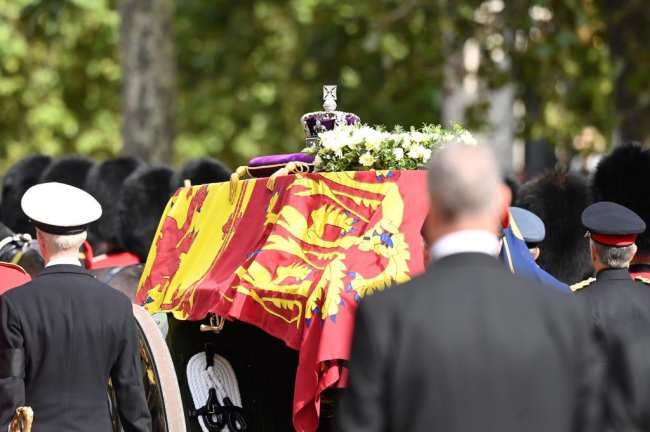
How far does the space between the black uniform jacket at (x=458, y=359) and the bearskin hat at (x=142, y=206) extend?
237 inches

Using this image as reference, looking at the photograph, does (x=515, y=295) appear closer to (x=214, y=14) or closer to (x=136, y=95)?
(x=136, y=95)

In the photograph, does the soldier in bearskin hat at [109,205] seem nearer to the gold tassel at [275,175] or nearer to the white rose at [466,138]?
the gold tassel at [275,175]

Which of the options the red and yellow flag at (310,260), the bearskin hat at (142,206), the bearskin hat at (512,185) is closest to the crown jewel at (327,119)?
the red and yellow flag at (310,260)

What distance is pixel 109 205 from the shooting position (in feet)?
33.2

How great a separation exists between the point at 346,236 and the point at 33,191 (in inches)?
43.4

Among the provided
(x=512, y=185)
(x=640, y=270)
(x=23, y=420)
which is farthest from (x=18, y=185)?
(x=23, y=420)

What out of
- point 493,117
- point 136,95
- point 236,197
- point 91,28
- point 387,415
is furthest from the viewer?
point 91,28

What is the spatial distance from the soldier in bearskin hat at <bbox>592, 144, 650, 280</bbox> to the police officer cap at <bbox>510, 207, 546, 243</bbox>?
71 centimetres

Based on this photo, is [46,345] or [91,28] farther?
[91,28]

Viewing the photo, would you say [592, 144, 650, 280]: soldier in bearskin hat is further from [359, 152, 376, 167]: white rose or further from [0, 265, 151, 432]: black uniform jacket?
[0, 265, 151, 432]: black uniform jacket

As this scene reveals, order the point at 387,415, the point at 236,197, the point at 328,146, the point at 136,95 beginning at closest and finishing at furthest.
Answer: the point at 387,415 → the point at 328,146 → the point at 236,197 → the point at 136,95

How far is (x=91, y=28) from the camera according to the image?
2267cm

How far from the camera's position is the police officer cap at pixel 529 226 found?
656 cm

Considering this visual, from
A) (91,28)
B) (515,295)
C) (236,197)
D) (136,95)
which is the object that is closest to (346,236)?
(236,197)
